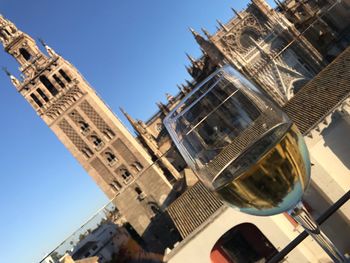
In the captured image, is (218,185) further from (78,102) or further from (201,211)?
(78,102)

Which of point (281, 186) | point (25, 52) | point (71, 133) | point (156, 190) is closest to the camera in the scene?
point (281, 186)

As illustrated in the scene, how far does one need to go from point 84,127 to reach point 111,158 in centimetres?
329

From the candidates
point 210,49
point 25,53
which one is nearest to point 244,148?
point 210,49

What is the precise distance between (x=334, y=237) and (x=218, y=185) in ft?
44.0

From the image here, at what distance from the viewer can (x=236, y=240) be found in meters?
16.1

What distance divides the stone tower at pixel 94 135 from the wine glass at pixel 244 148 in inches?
1053

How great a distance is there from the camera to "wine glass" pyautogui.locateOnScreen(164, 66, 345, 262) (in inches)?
73.7

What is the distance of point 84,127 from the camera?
31750 millimetres

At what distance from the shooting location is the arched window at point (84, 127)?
104 feet

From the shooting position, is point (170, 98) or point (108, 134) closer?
point (108, 134)

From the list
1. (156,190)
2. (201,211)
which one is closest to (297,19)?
(156,190)

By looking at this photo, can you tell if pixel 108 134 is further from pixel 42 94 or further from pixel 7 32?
pixel 7 32

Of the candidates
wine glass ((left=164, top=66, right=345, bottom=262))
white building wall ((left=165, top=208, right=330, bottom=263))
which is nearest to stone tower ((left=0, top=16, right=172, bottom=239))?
white building wall ((left=165, top=208, right=330, bottom=263))

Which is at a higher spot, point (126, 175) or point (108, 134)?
point (108, 134)
